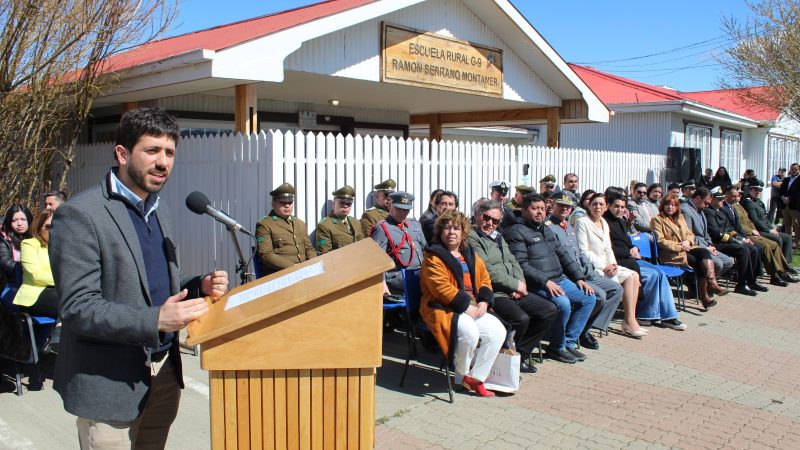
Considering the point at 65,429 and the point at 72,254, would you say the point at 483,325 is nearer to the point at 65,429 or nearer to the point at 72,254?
the point at 65,429

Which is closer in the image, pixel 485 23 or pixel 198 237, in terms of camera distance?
pixel 198 237

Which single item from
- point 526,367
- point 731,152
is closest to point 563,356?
point 526,367

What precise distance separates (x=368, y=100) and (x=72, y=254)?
1156cm

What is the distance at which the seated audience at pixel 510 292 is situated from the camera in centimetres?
624

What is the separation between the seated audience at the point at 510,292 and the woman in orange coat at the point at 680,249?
3491mm

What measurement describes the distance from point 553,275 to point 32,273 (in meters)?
4.87

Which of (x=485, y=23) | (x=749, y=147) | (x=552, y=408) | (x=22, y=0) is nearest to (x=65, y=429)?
(x=552, y=408)

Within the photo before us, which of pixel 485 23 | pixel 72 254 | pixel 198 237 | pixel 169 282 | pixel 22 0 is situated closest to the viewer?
pixel 72 254

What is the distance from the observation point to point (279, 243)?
716 centimetres

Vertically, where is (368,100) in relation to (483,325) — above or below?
above

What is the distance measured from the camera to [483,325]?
222 inches

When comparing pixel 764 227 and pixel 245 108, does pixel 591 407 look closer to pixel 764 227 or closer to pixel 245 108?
pixel 245 108

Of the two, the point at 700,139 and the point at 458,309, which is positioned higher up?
the point at 700,139

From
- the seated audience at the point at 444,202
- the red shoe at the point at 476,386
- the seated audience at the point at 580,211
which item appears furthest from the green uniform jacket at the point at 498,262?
the seated audience at the point at 580,211
